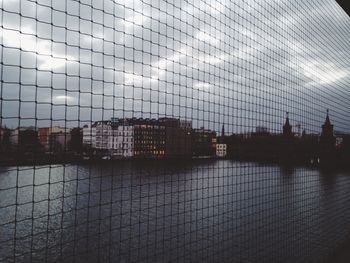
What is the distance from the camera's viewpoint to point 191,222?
6.54 feet

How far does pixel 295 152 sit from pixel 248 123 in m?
5.08

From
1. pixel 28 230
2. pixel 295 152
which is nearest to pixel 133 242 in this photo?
Answer: pixel 28 230

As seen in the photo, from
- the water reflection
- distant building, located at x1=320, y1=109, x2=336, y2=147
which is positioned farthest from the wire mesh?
distant building, located at x1=320, y1=109, x2=336, y2=147

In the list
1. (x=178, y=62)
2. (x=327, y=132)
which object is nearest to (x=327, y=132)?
(x=327, y=132)

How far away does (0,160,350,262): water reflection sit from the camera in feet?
8.18

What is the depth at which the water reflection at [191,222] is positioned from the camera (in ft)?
8.18

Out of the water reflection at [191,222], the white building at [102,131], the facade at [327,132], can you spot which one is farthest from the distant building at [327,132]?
the white building at [102,131]

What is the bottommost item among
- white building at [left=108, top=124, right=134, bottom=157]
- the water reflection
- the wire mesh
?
the water reflection

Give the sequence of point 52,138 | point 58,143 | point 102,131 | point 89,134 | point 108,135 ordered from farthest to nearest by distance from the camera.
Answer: point 89,134
point 102,131
point 58,143
point 108,135
point 52,138

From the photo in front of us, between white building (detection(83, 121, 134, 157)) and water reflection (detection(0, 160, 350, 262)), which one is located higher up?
white building (detection(83, 121, 134, 157))

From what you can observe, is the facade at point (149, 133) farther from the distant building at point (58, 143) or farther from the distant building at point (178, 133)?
the distant building at point (58, 143)

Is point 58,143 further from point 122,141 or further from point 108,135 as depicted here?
point 122,141

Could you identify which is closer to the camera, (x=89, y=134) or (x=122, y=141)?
(x=89, y=134)

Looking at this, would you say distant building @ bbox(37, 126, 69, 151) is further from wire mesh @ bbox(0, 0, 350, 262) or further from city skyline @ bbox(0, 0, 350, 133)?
city skyline @ bbox(0, 0, 350, 133)
